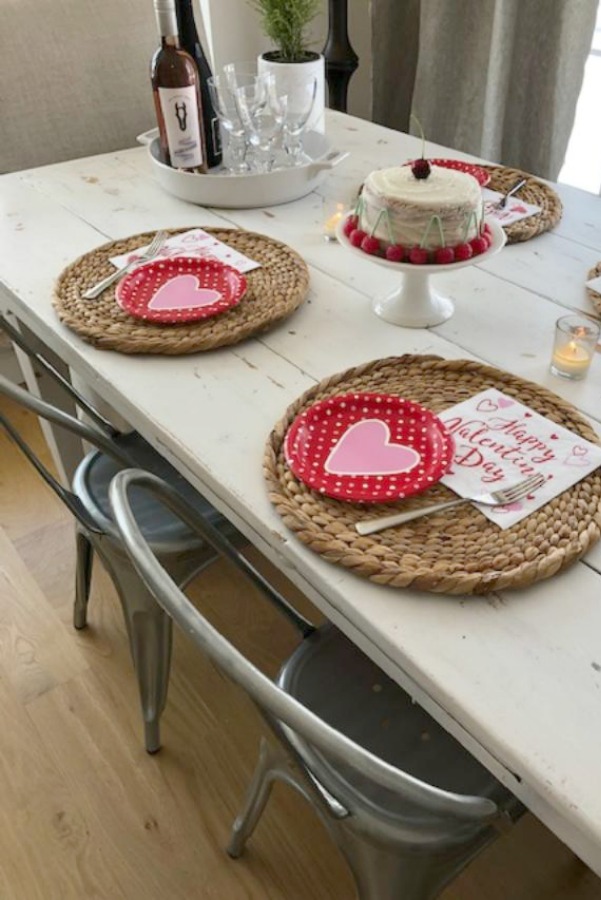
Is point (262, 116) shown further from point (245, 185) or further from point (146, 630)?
point (146, 630)

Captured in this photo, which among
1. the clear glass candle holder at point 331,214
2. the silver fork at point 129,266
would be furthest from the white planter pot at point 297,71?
the silver fork at point 129,266

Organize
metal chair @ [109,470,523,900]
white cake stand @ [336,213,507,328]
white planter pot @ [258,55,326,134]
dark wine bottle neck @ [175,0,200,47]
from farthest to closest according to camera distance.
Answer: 1. white planter pot @ [258,55,326,134]
2. dark wine bottle neck @ [175,0,200,47]
3. white cake stand @ [336,213,507,328]
4. metal chair @ [109,470,523,900]

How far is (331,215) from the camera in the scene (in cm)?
133

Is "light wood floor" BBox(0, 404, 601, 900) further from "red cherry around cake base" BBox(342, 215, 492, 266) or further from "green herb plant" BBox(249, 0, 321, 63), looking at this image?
"green herb plant" BBox(249, 0, 321, 63)

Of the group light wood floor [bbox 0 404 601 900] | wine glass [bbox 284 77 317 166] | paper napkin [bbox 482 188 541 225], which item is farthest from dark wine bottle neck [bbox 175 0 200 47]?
light wood floor [bbox 0 404 601 900]

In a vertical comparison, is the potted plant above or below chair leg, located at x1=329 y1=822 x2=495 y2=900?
above

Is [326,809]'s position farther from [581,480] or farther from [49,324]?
[49,324]

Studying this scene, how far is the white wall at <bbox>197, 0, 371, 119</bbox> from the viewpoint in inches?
91.1

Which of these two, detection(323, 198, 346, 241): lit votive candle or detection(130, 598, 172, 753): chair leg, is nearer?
detection(130, 598, 172, 753): chair leg

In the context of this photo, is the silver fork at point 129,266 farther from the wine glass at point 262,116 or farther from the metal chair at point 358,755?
the metal chair at point 358,755

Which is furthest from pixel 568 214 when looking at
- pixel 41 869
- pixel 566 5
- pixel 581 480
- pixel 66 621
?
pixel 41 869

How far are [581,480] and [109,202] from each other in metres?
1.00

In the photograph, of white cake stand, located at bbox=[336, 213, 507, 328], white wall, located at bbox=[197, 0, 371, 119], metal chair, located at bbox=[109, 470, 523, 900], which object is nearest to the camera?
metal chair, located at bbox=[109, 470, 523, 900]

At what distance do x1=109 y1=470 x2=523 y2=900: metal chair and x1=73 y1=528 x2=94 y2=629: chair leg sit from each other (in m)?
0.53
